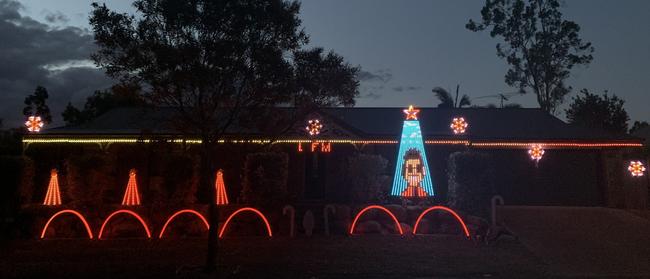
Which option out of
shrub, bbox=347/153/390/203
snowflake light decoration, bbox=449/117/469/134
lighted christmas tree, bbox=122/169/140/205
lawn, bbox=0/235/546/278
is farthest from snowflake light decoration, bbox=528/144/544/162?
lighted christmas tree, bbox=122/169/140/205

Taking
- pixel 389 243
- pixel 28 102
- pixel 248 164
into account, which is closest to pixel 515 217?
pixel 389 243

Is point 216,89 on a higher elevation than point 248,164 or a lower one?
higher

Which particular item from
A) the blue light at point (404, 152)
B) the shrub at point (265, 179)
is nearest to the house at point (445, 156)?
the blue light at point (404, 152)

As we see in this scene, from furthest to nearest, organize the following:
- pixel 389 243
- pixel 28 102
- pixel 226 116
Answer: pixel 28 102, pixel 389 243, pixel 226 116

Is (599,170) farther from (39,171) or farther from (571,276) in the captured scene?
(39,171)

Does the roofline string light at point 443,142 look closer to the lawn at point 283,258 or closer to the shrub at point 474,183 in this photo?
the shrub at point 474,183

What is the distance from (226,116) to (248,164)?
16.8 feet

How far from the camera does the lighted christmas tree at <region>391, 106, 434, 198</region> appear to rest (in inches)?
645

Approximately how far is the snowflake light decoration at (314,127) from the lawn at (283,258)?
199 inches

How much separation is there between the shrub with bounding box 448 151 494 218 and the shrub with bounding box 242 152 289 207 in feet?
17.1

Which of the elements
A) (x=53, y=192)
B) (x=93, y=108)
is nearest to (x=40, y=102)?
(x=93, y=108)

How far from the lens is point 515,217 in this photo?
621 inches

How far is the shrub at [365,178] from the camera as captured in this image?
15.8 metres

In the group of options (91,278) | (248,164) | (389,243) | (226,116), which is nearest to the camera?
(91,278)
